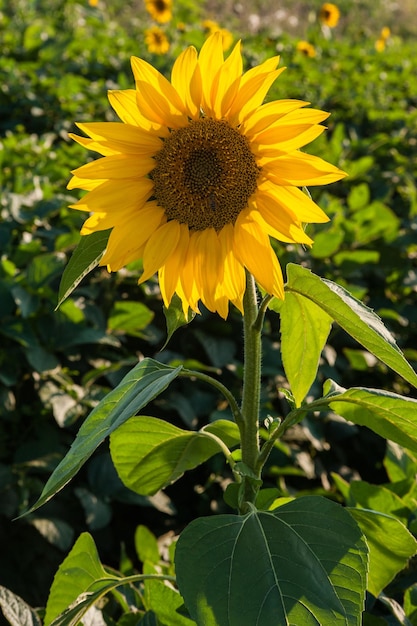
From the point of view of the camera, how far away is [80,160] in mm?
3883

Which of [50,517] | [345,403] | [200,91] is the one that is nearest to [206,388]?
[50,517]

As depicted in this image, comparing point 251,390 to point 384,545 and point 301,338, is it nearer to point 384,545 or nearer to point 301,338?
point 301,338

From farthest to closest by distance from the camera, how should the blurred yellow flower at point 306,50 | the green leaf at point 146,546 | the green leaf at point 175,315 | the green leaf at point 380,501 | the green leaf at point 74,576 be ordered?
the blurred yellow flower at point 306,50
the green leaf at point 146,546
the green leaf at point 380,501
the green leaf at point 74,576
the green leaf at point 175,315

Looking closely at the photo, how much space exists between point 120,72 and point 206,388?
3.76 m

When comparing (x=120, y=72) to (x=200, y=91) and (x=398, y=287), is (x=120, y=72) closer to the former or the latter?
(x=398, y=287)

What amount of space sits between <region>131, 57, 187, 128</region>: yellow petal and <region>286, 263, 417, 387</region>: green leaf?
0.35 metres

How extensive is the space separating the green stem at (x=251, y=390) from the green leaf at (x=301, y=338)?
97mm

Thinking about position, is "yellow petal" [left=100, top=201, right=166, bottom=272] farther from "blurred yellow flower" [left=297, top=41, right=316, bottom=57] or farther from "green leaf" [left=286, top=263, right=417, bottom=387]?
"blurred yellow flower" [left=297, top=41, right=316, bottom=57]

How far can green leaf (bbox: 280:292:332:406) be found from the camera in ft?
5.39

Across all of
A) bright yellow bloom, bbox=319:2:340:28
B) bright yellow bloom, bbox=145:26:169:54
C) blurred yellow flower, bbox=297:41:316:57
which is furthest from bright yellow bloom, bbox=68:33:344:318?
bright yellow bloom, bbox=319:2:340:28

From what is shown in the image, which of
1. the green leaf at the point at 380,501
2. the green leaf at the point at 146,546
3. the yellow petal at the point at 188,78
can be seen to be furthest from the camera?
the green leaf at the point at 146,546

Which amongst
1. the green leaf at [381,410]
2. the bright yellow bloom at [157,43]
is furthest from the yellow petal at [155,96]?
the bright yellow bloom at [157,43]

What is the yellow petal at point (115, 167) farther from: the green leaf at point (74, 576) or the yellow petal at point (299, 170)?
the green leaf at point (74, 576)

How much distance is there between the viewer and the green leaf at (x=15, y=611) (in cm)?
165
